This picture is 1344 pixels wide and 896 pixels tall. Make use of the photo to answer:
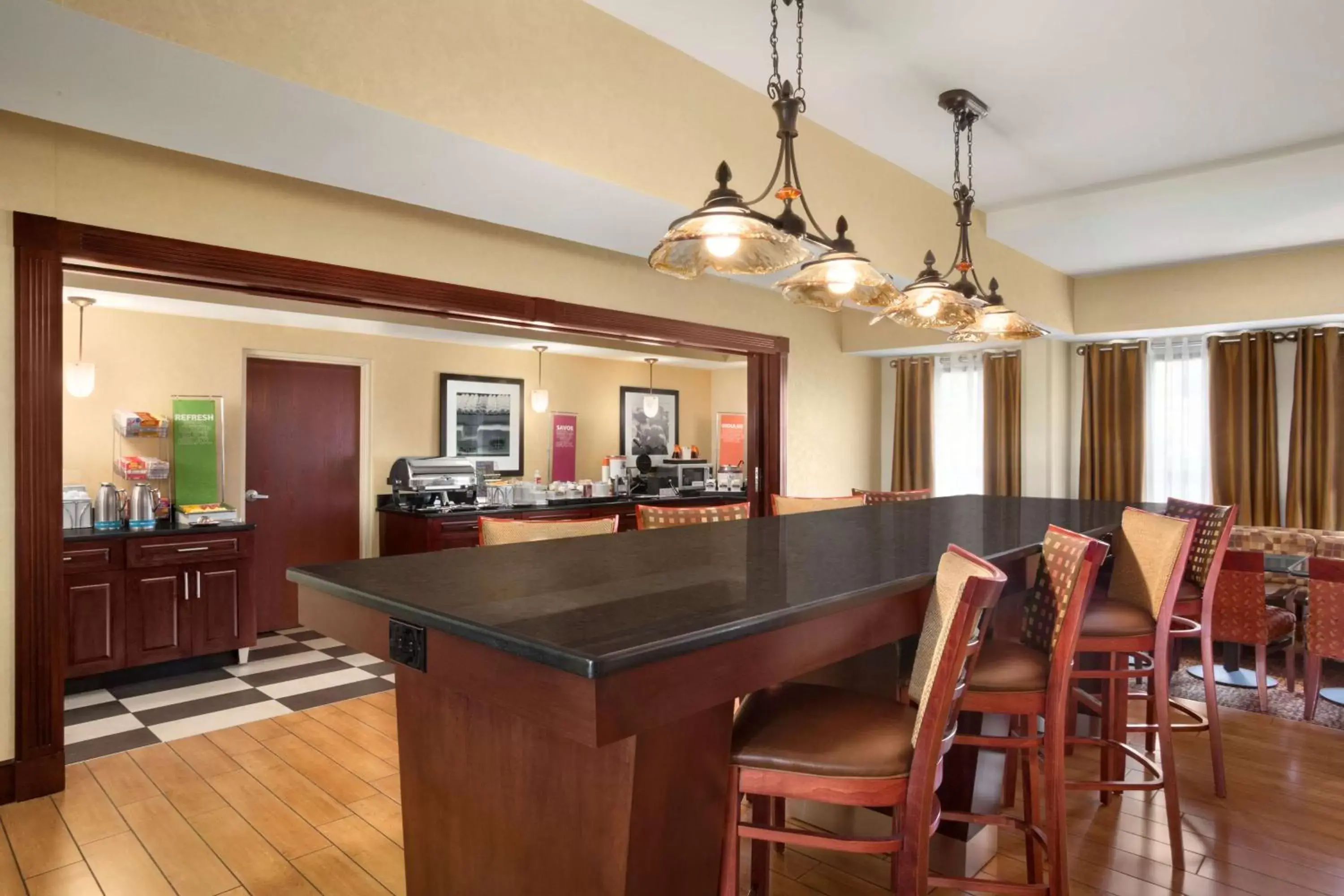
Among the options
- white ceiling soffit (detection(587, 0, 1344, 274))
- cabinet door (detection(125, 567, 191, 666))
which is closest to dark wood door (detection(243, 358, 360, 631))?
cabinet door (detection(125, 567, 191, 666))

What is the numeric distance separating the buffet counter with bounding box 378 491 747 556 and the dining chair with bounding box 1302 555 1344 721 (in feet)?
10.9

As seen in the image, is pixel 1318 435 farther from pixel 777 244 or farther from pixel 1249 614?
pixel 777 244

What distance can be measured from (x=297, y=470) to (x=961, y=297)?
4814mm

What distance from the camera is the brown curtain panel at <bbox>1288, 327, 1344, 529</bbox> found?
5.04 meters

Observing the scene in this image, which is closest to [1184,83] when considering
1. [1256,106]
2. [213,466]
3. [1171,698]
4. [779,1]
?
[1256,106]

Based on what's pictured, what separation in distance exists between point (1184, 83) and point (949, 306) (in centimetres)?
121

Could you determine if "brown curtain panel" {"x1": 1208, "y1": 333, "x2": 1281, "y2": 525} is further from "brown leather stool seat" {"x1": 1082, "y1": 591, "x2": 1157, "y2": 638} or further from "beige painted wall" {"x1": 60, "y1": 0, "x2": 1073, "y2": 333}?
"brown leather stool seat" {"x1": 1082, "y1": 591, "x2": 1157, "y2": 638}

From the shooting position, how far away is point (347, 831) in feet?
8.28

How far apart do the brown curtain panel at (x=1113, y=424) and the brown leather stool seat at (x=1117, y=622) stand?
13.1 feet

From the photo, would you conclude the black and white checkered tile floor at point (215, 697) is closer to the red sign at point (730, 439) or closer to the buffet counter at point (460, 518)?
the buffet counter at point (460, 518)

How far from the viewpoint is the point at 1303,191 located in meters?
3.64

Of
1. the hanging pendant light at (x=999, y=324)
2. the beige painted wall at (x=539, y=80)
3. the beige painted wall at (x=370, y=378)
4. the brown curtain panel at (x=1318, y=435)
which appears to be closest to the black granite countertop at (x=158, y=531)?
the beige painted wall at (x=370, y=378)

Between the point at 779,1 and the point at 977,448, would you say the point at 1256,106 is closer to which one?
the point at 779,1

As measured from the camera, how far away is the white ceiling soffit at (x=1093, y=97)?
2.54 meters
